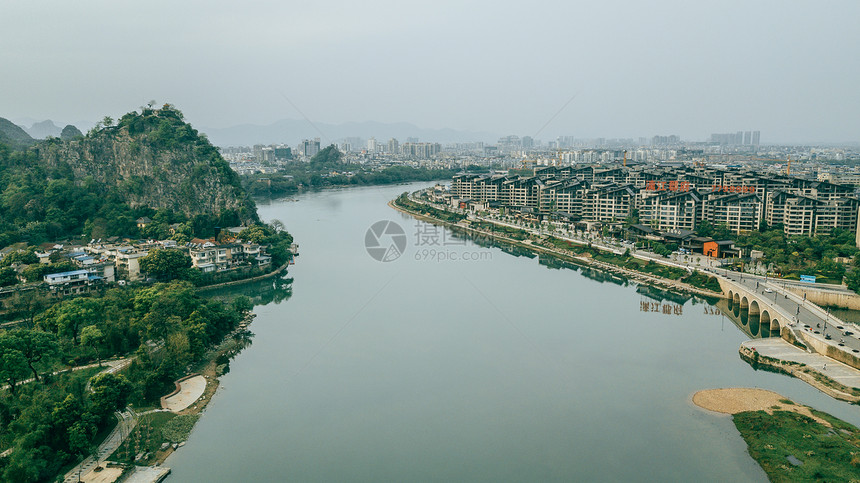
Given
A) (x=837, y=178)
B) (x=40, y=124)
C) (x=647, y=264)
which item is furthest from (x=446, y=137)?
(x=647, y=264)

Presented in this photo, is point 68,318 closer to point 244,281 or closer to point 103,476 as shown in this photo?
point 103,476

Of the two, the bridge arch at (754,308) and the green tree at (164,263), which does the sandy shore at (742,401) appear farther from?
the green tree at (164,263)

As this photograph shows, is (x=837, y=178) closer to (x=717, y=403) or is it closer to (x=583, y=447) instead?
(x=717, y=403)

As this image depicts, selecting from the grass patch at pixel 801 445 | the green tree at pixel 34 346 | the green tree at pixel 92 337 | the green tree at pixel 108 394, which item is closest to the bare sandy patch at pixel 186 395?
the green tree at pixel 108 394

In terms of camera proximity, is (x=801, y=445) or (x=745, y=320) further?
(x=745, y=320)

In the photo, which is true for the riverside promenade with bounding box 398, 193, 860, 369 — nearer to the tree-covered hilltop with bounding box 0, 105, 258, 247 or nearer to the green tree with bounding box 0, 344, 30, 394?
the green tree with bounding box 0, 344, 30, 394

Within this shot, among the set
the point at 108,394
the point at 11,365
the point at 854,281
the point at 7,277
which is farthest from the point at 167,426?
the point at 854,281
